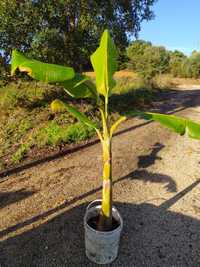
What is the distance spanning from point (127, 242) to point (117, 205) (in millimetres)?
751

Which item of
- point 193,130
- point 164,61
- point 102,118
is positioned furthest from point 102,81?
point 164,61

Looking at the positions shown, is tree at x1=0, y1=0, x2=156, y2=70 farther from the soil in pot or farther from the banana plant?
the soil in pot

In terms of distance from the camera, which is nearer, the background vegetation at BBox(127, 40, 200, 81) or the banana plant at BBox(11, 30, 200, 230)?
the banana plant at BBox(11, 30, 200, 230)

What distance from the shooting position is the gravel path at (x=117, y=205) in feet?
8.98

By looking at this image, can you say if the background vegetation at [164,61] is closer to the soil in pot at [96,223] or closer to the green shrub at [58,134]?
the green shrub at [58,134]

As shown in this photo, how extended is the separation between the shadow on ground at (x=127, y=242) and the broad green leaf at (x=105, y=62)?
72.3 inches

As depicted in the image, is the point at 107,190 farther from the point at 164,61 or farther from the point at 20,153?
the point at 164,61

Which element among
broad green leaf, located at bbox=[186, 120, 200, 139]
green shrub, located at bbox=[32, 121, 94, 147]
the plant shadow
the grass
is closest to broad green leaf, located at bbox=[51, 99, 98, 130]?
broad green leaf, located at bbox=[186, 120, 200, 139]

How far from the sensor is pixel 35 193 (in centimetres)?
382

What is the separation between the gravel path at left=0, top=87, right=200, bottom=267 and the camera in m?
2.74

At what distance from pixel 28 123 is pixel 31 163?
1786 millimetres

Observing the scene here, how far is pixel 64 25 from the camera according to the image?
7.10m

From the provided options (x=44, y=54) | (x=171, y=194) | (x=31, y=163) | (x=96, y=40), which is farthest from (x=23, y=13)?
(x=171, y=194)

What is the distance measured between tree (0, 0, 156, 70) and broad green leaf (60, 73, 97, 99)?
4271mm
